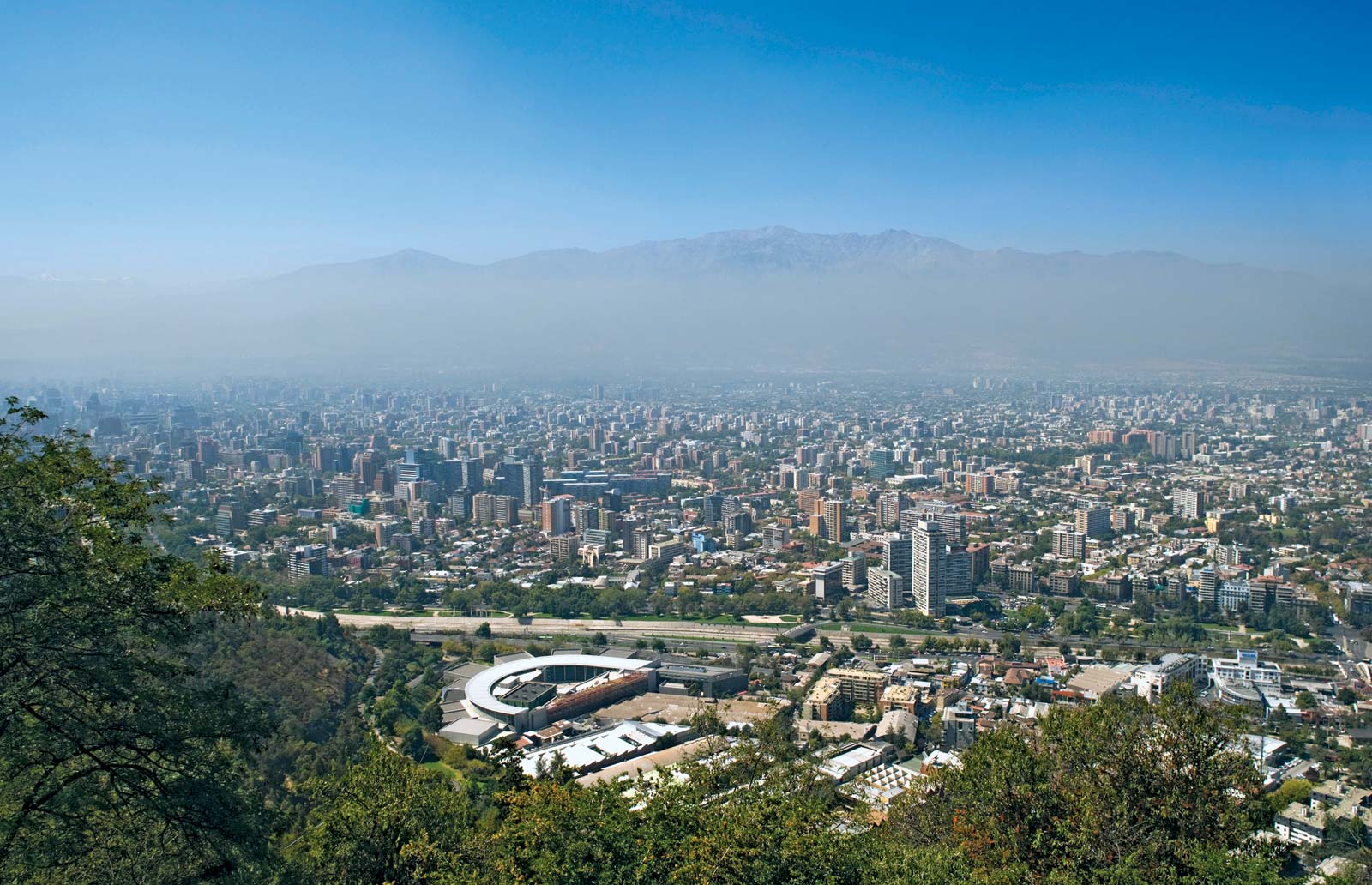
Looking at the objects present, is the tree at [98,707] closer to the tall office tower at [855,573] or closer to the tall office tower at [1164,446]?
the tall office tower at [855,573]

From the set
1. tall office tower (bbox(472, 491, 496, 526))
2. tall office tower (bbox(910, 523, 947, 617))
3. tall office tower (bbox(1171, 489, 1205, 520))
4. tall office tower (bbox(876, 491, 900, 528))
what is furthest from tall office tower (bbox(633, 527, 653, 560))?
tall office tower (bbox(1171, 489, 1205, 520))

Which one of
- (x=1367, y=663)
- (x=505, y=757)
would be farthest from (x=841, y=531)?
(x=505, y=757)

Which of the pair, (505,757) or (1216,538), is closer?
(505,757)

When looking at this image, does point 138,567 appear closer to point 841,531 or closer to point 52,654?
point 52,654

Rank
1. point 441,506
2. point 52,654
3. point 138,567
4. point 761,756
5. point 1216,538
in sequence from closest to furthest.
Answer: point 52,654, point 138,567, point 761,756, point 1216,538, point 441,506

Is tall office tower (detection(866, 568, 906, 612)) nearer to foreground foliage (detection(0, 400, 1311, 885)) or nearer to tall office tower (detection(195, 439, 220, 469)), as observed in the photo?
foreground foliage (detection(0, 400, 1311, 885))

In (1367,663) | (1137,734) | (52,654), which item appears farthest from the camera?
(1367,663)

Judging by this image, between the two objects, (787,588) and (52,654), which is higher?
(52,654)

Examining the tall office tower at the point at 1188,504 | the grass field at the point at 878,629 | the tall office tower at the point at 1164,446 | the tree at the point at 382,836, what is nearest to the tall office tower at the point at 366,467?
the grass field at the point at 878,629

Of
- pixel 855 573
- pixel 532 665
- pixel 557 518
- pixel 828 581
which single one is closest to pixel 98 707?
pixel 532 665
